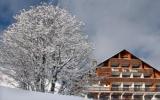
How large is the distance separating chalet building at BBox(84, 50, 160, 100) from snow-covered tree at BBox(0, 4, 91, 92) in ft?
145

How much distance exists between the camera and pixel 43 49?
30.0 meters

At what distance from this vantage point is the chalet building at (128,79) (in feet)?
253

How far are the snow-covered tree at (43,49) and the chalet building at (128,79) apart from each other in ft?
145

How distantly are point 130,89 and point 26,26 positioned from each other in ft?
161

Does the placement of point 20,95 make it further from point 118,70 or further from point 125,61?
point 125,61

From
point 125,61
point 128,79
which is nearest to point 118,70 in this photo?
point 125,61

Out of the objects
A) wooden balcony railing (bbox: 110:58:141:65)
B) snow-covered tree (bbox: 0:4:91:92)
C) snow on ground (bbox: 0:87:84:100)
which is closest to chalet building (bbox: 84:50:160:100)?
wooden balcony railing (bbox: 110:58:141:65)

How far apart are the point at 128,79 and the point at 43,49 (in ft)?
163

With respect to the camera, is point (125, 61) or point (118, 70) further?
point (125, 61)

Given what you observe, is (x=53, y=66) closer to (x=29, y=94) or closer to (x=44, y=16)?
(x=44, y=16)

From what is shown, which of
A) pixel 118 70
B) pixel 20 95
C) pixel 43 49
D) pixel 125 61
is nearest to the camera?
pixel 20 95

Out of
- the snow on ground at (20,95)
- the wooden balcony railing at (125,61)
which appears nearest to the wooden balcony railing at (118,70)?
the wooden balcony railing at (125,61)

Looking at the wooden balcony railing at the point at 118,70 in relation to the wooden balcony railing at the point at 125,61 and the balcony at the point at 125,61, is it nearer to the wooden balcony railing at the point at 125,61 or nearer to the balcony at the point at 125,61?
the balcony at the point at 125,61

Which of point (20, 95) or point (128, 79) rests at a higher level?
point (128, 79)
